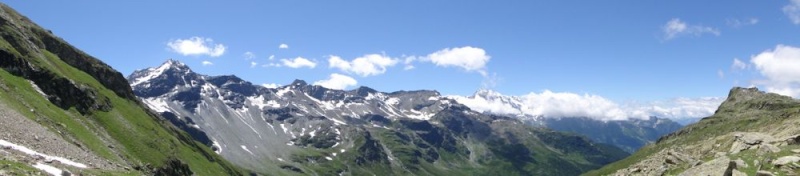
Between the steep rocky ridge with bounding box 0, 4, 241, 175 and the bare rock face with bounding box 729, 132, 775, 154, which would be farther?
the steep rocky ridge with bounding box 0, 4, 241, 175

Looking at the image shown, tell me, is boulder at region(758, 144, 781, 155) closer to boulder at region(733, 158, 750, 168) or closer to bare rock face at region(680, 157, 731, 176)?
bare rock face at region(680, 157, 731, 176)

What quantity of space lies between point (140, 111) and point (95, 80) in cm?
1589

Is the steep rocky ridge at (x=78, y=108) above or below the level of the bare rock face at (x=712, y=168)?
above

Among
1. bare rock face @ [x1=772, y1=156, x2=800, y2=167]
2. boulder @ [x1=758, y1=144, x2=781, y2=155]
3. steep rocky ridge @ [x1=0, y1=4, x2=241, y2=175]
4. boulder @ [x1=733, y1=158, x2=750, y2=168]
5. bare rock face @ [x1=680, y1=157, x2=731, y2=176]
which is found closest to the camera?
bare rock face @ [x1=772, y1=156, x2=800, y2=167]

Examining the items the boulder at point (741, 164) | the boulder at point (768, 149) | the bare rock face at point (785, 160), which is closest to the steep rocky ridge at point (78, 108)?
the boulder at point (741, 164)

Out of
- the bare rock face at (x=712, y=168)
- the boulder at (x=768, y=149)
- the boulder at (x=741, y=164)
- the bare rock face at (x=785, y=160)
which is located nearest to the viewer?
the bare rock face at (x=785, y=160)

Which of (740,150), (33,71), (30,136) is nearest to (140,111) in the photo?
(33,71)

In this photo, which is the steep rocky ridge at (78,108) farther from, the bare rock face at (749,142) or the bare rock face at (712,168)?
the bare rock face at (749,142)

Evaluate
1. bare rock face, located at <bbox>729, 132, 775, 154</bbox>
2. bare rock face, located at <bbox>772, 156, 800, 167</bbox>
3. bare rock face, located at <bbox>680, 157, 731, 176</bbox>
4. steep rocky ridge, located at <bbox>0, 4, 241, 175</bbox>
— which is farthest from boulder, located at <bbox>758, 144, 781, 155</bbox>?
steep rocky ridge, located at <bbox>0, 4, 241, 175</bbox>

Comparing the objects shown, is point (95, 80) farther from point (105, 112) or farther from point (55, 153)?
point (55, 153)

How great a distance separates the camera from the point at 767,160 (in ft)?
108

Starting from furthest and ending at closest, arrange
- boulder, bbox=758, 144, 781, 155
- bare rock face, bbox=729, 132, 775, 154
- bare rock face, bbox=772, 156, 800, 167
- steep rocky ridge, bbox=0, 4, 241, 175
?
1. steep rocky ridge, bbox=0, 4, 241, 175
2. bare rock face, bbox=729, 132, 775, 154
3. boulder, bbox=758, 144, 781, 155
4. bare rock face, bbox=772, 156, 800, 167

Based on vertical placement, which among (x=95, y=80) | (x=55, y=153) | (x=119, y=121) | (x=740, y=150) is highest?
(x=95, y=80)

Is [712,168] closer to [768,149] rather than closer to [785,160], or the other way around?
[785,160]
